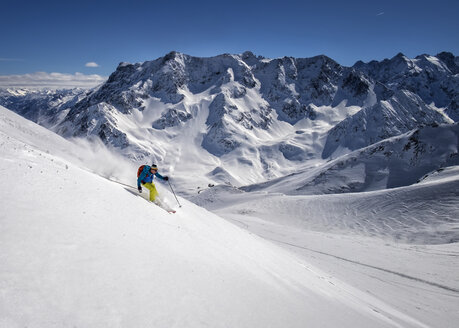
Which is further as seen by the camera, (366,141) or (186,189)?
(366,141)

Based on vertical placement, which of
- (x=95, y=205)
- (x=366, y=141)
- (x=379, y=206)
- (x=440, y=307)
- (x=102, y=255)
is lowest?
(x=440, y=307)

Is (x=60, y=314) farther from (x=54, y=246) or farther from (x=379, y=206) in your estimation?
(x=379, y=206)

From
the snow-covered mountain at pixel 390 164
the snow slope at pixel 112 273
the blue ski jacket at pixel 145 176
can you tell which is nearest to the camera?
the snow slope at pixel 112 273

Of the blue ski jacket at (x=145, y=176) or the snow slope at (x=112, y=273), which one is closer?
the snow slope at (x=112, y=273)

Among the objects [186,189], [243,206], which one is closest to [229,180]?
[186,189]

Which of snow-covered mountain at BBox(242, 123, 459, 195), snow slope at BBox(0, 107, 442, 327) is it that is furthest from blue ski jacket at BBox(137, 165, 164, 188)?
snow-covered mountain at BBox(242, 123, 459, 195)

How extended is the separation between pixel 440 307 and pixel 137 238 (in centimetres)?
1365

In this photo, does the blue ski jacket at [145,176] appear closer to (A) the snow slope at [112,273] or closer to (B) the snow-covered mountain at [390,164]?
(A) the snow slope at [112,273]

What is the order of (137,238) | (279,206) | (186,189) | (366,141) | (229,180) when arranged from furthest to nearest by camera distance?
(366,141)
(229,180)
(186,189)
(279,206)
(137,238)

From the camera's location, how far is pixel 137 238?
21.3 ft

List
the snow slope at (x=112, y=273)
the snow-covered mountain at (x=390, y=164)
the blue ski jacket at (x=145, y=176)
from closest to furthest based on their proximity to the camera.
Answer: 1. the snow slope at (x=112, y=273)
2. the blue ski jacket at (x=145, y=176)
3. the snow-covered mountain at (x=390, y=164)

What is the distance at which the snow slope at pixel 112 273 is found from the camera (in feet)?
11.9

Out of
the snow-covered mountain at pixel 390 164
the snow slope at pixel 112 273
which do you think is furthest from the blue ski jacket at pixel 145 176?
the snow-covered mountain at pixel 390 164

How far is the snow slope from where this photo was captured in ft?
11.9
